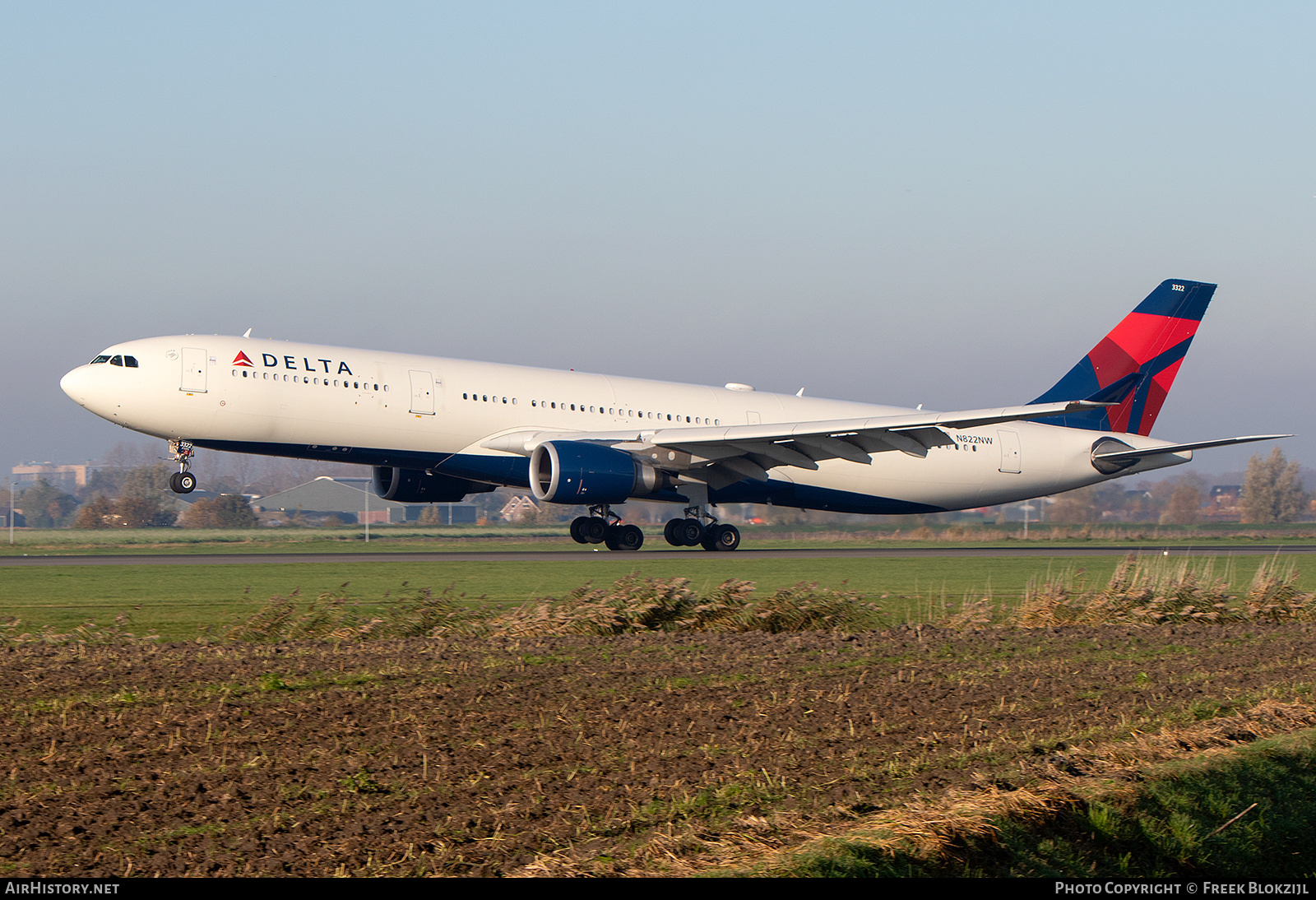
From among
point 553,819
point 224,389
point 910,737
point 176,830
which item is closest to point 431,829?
point 553,819

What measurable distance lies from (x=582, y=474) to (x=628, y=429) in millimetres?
4359

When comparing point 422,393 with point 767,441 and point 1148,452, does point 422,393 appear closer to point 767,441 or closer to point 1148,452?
point 767,441

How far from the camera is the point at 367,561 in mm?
27469

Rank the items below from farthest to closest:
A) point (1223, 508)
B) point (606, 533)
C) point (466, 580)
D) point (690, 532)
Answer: point (1223, 508) < point (690, 532) < point (606, 533) < point (466, 580)

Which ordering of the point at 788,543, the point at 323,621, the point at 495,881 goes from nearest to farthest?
the point at 495,881
the point at 323,621
the point at 788,543

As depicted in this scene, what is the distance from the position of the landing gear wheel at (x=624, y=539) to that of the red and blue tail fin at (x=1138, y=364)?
15135 mm

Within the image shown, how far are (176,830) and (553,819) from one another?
6.15 ft

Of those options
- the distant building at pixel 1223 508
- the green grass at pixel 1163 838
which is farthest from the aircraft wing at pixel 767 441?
the distant building at pixel 1223 508

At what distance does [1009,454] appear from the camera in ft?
124

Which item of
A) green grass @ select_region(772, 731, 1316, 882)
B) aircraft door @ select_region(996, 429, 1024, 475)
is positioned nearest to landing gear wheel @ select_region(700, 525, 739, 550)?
aircraft door @ select_region(996, 429, 1024, 475)

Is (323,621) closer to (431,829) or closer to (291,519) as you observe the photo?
(431,829)

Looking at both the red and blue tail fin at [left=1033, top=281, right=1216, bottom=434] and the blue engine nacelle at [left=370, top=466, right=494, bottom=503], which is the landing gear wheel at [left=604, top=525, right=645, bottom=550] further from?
the red and blue tail fin at [left=1033, top=281, right=1216, bottom=434]

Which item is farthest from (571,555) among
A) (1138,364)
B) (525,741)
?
(525,741)

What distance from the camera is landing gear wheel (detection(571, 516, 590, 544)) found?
32.8 meters
